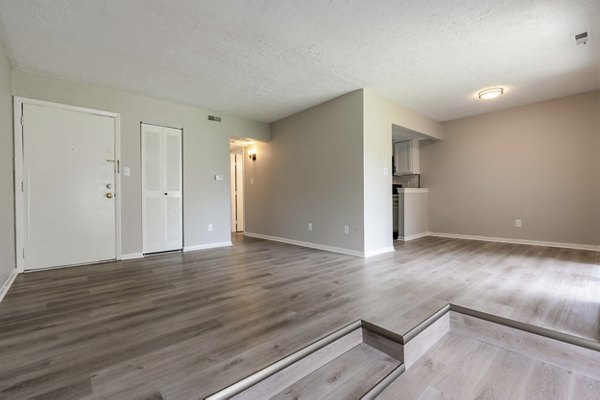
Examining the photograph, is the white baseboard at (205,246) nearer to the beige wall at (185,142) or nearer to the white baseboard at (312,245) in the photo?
the beige wall at (185,142)

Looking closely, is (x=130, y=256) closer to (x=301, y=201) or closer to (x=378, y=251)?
(x=301, y=201)

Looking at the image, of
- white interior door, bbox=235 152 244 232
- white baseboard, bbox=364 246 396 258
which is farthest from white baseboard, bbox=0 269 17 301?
white interior door, bbox=235 152 244 232

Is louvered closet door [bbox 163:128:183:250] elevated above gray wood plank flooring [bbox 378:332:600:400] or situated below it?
above

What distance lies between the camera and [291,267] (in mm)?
3395

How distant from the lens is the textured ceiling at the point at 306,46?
2230 mm

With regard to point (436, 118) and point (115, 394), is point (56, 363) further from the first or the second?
point (436, 118)

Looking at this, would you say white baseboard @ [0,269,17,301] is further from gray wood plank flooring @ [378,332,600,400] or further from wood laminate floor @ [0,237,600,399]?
gray wood plank flooring @ [378,332,600,400]

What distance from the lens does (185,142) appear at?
4.52 m

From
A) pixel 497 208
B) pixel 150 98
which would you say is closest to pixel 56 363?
pixel 150 98

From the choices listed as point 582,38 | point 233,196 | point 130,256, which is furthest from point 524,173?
point 130,256

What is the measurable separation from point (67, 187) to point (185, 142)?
1.69 metres

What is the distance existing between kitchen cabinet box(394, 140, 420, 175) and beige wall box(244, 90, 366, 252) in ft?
8.24

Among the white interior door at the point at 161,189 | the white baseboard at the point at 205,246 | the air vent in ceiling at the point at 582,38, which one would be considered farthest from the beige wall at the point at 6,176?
the air vent in ceiling at the point at 582,38

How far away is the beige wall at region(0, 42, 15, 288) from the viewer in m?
2.60
